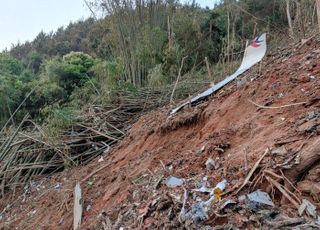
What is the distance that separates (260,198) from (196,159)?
0.94m

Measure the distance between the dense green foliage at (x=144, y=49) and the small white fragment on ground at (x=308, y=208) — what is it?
14.8 feet

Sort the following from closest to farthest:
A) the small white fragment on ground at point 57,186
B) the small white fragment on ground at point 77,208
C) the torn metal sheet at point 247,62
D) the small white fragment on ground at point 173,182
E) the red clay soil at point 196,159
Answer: the red clay soil at point 196,159
the small white fragment on ground at point 173,182
the small white fragment on ground at point 77,208
the torn metal sheet at point 247,62
the small white fragment on ground at point 57,186

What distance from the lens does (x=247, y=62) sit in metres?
5.09

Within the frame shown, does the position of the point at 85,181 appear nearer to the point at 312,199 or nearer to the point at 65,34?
the point at 312,199

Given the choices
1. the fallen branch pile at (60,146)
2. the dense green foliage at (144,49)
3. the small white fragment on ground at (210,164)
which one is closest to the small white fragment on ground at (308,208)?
the small white fragment on ground at (210,164)

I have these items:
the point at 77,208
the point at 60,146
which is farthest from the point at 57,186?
the point at 77,208

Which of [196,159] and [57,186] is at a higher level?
[196,159]

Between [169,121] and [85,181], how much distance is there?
42.9 inches

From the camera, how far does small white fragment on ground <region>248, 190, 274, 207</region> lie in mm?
2003

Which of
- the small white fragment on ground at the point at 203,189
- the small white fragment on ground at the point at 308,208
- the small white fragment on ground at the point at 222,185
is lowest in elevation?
the small white fragment on ground at the point at 203,189

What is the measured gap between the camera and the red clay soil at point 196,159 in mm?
2227

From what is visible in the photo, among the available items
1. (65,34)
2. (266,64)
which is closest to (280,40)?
(266,64)

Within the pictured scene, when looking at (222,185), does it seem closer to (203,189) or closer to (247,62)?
(203,189)

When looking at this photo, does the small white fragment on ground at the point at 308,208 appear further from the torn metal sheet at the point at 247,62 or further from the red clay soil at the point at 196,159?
the torn metal sheet at the point at 247,62
